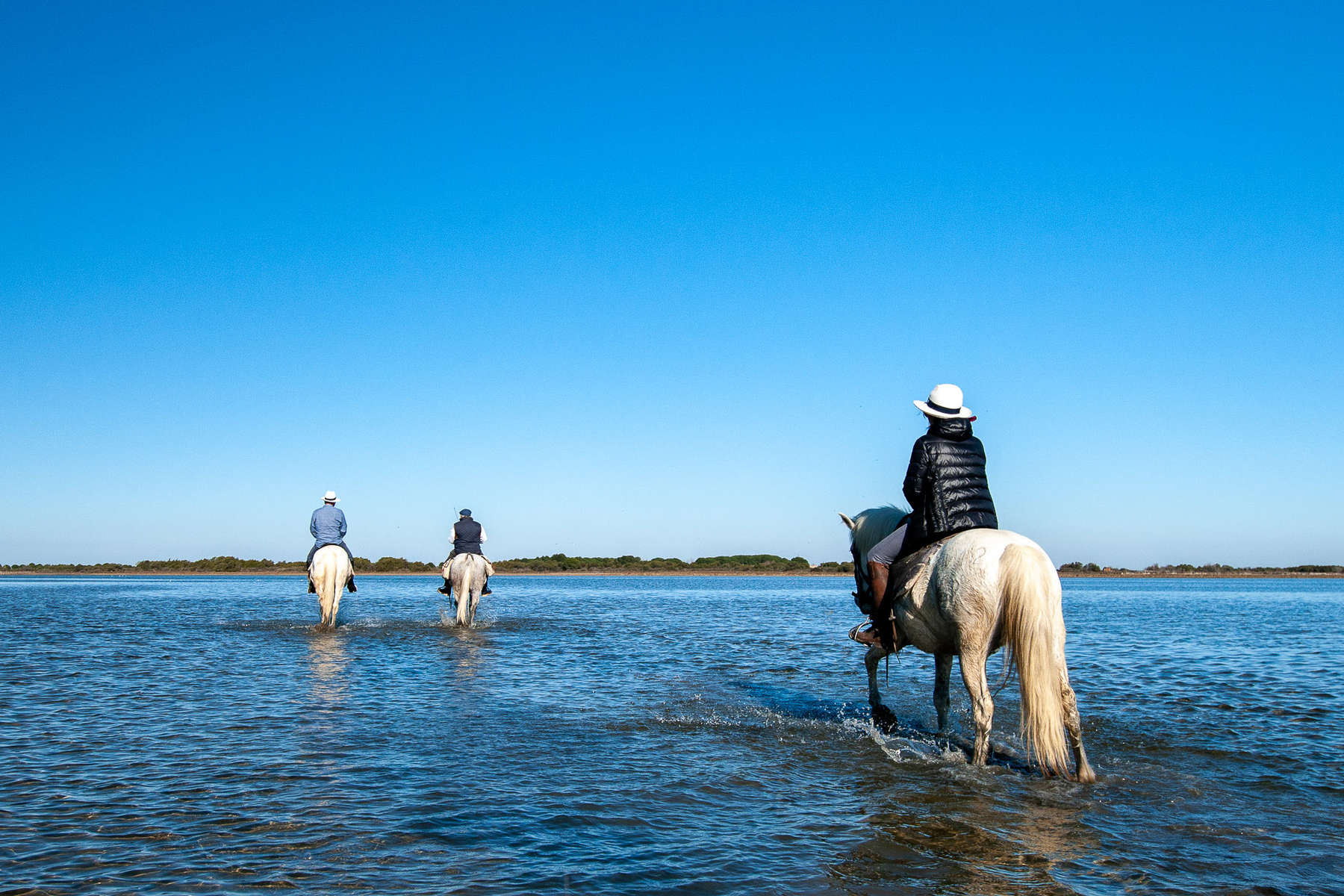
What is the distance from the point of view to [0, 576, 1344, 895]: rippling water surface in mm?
4680

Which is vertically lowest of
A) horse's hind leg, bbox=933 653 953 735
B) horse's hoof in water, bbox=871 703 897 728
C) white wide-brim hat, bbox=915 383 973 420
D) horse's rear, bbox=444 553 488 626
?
horse's hoof in water, bbox=871 703 897 728

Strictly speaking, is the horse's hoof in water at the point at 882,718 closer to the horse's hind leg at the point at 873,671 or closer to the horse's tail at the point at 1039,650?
the horse's hind leg at the point at 873,671

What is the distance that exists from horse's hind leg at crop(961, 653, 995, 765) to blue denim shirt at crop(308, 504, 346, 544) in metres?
15.3

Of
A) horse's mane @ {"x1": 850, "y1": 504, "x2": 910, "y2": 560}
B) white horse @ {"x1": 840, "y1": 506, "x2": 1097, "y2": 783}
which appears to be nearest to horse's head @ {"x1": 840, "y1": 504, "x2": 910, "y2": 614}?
horse's mane @ {"x1": 850, "y1": 504, "x2": 910, "y2": 560}

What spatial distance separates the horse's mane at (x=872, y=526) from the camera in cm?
896

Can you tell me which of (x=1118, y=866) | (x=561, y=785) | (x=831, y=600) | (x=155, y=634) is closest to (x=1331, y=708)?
(x=1118, y=866)

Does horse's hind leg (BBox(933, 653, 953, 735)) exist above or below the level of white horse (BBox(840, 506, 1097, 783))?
below

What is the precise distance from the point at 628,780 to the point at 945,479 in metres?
3.73

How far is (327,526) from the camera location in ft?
62.1

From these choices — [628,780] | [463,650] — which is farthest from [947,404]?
[463,650]

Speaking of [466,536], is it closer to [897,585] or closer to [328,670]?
[328,670]

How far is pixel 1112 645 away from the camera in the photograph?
17484mm

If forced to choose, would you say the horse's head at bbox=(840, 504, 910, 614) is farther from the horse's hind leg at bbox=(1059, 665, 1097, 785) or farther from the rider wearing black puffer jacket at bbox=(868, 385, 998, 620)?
the horse's hind leg at bbox=(1059, 665, 1097, 785)

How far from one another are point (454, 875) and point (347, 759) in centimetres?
296
